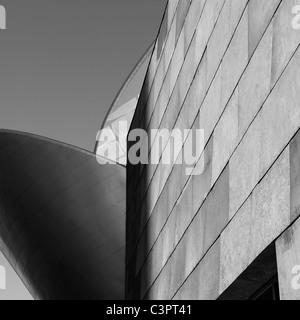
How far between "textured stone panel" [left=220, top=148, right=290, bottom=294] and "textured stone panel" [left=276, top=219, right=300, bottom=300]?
4.1 inches

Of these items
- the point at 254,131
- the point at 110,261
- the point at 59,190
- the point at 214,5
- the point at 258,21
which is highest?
the point at 59,190

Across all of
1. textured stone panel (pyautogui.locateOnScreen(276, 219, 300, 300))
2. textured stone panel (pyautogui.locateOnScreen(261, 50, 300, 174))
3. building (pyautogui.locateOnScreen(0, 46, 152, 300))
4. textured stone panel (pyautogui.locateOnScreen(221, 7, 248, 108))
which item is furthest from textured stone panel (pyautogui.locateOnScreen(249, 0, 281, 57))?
building (pyautogui.locateOnScreen(0, 46, 152, 300))

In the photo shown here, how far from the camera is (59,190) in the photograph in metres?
24.4

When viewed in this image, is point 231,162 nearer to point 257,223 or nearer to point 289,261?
point 257,223

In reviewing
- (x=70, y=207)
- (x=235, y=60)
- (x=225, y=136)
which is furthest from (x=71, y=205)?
(x=235, y=60)

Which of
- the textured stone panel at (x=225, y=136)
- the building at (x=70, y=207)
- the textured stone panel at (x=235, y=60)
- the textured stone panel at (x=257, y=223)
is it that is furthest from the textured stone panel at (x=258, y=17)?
the building at (x=70, y=207)

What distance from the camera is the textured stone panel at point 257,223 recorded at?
16.6 ft

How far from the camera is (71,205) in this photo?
24.4m

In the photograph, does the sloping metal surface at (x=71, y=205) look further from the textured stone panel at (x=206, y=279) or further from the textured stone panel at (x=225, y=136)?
the textured stone panel at (x=225, y=136)

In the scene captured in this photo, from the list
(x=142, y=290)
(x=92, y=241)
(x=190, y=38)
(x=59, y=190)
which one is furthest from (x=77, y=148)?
(x=190, y=38)

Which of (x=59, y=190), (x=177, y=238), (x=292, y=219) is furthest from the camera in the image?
(x=59, y=190)

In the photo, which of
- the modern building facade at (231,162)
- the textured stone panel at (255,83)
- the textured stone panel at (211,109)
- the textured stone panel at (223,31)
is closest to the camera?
the modern building facade at (231,162)
